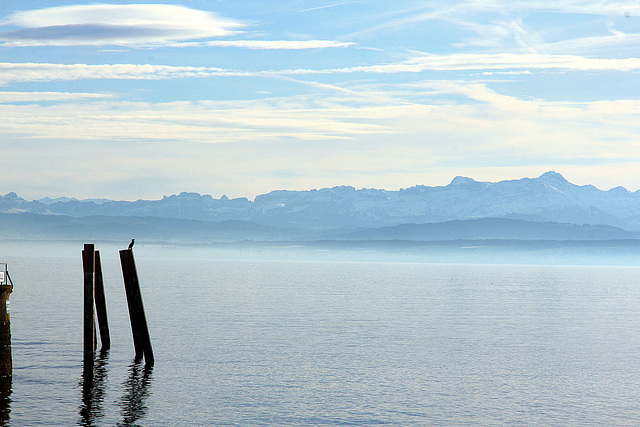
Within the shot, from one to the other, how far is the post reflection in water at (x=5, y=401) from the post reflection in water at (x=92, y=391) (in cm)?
265

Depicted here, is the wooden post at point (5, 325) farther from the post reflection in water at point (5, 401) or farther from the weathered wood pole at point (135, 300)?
the weathered wood pole at point (135, 300)

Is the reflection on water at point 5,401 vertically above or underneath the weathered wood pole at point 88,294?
underneath

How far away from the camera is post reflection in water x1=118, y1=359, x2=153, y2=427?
1165 inches

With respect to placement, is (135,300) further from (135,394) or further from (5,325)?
(5,325)

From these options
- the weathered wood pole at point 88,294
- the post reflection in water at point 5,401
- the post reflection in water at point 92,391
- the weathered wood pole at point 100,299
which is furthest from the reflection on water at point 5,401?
the weathered wood pole at point 100,299

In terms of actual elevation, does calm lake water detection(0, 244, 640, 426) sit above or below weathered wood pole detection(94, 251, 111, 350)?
below

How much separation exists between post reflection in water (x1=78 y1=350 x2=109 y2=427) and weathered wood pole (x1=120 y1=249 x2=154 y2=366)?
7.65 ft

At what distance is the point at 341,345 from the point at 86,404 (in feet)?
76.8

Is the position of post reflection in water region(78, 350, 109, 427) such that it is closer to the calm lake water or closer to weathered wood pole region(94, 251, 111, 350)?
the calm lake water

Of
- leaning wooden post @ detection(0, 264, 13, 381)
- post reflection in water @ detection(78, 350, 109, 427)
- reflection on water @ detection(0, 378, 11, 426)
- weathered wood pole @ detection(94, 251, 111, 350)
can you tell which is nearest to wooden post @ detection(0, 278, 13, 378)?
leaning wooden post @ detection(0, 264, 13, 381)

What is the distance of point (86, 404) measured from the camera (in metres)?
31.3

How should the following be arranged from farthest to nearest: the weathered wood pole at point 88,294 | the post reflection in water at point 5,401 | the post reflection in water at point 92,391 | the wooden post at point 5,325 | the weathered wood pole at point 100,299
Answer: the weathered wood pole at point 100,299 → the weathered wood pole at point 88,294 → the wooden post at point 5,325 → the post reflection in water at point 92,391 → the post reflection in water at point 5,401

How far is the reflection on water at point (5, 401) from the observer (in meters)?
28.5

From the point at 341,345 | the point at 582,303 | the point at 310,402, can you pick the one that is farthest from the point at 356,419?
the point at 582,303
